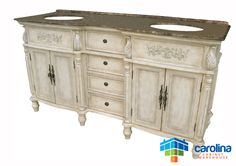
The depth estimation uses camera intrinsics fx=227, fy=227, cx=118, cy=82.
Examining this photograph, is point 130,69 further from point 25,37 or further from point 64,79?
point 25,37

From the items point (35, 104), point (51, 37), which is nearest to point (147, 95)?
point (51, 37)

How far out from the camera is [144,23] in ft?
8.37

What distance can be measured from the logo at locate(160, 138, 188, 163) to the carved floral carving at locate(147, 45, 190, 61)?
2.94 ft

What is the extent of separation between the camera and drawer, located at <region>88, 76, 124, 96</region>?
2.66 metres

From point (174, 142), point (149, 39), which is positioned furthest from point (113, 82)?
point (174, 142)

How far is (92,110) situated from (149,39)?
123 centimetres

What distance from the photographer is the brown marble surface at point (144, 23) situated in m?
2.02

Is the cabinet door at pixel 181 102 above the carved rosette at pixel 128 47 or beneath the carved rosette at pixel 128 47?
beneath

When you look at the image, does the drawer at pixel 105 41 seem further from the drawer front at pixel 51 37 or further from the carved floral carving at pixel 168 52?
the carved floral carving at pixel 168 52

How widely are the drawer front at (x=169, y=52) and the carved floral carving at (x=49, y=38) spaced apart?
0.96 m

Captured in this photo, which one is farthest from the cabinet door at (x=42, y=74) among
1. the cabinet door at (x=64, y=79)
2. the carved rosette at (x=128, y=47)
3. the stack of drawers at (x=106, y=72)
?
the carved rosette at (x=128, y=47)

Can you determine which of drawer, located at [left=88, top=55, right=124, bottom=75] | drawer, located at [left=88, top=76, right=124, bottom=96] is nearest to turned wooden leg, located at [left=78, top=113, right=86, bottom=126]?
drawer, located at [left=88, top=76, right=124, bottom=96]

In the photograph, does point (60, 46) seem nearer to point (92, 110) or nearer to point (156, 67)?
point (92, 110)

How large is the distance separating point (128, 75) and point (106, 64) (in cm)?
34
